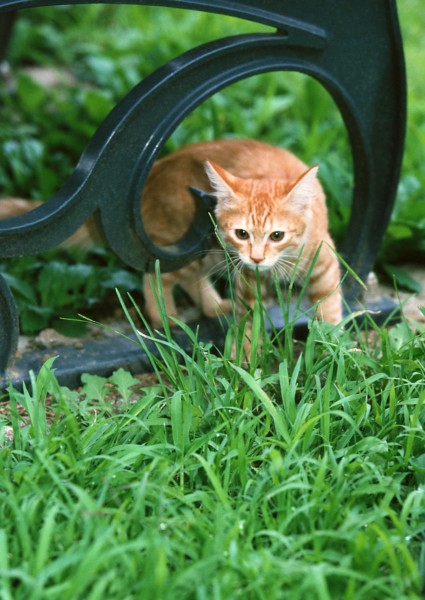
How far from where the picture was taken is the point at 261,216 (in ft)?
9.41

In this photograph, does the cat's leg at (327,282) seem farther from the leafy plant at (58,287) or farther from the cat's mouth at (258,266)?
the leafy plant at (58,287)

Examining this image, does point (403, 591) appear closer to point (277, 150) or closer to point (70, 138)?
point (277, 150)

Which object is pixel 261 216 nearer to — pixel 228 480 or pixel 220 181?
pixel 220 181

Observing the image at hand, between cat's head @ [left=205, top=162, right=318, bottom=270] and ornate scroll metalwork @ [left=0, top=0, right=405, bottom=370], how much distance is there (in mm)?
85

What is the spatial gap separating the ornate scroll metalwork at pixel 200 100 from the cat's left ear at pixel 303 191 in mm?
274

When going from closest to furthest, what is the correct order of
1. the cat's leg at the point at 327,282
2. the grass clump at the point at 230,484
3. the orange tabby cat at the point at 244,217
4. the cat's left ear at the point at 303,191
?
the grass clump at the point at 230,484 < the cat's left ear at the point at 303,191 < the orange tabby cat at the point at 244,217 < the cat's leg at the point at 327,282

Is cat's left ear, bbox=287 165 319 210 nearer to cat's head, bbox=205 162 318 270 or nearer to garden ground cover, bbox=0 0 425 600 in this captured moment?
cat's head, bbox=205 162 318 270

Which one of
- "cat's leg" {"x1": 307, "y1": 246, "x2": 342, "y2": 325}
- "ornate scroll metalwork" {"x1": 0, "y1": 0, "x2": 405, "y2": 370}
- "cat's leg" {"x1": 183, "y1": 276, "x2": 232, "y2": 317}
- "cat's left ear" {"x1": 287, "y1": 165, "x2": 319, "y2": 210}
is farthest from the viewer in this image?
"cat's leg" {"x1": 183, "y1": 276, "x2": 232, "y2": 317}

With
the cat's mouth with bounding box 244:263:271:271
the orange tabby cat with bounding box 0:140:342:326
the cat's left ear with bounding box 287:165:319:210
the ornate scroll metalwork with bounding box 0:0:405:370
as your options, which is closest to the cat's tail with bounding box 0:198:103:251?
the orange tabby cat with bounding box 0:140:342:326

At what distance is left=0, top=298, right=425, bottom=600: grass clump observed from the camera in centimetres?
183

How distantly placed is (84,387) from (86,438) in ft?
1.48

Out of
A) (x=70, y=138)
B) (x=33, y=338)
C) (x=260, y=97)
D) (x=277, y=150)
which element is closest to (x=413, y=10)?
(x=260, y=97)

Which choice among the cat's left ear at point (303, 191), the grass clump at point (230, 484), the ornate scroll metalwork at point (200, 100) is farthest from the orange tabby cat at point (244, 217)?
the grass clump at point (230, 484)

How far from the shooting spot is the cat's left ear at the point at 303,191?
2744 millimetres
